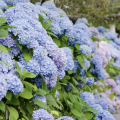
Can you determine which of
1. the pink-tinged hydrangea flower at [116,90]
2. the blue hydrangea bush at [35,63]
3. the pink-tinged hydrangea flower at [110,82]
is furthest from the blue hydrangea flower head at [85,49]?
the pink-tinged hydrangea flower at [116,90]

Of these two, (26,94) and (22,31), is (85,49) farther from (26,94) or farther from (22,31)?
(26,94)

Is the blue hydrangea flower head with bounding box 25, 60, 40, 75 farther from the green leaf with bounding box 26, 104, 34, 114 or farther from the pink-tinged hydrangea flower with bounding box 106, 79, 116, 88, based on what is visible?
the pink-tinged hydrangea flower with bounding box 106, 79, 116, 88

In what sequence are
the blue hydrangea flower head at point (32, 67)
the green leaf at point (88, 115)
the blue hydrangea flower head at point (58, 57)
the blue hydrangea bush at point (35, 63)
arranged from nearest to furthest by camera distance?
1. the blue hydrangea bush at point (35, 63)
2. the blue hydrangea flower head at point (32, 67)
3. the blue hydrangea flower head at point (58, 57)
4. the green leaf at point (88, 115)

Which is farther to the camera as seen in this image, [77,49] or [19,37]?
[77,49]

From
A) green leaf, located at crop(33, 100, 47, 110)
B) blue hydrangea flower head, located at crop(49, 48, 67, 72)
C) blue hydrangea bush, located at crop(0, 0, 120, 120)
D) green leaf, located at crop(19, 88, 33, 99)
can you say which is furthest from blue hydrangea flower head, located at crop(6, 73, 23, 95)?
blue hydrangea flower head, located at crop(49, 48, 67, 72)

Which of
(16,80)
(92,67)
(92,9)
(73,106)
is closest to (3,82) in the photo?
(16,80)

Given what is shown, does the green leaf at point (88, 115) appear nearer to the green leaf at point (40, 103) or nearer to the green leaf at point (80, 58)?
the green leaf at point (80, 58)

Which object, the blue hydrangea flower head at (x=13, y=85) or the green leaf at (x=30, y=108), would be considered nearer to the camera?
the blue hydrangea flower head at (x=13, y=85)

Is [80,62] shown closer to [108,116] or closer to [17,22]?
[108,116]

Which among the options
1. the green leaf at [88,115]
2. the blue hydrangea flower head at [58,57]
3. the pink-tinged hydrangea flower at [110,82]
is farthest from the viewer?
the pink-tinged hydrangea flower at [110,82]

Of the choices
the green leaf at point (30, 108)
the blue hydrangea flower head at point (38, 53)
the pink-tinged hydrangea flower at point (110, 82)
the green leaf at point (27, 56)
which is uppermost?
the blue hydrangea flower head at point (38, 53)

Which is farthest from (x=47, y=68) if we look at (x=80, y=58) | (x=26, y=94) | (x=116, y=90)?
(x=116, y=90)

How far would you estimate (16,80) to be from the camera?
100cm

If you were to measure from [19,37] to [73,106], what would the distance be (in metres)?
0.89
